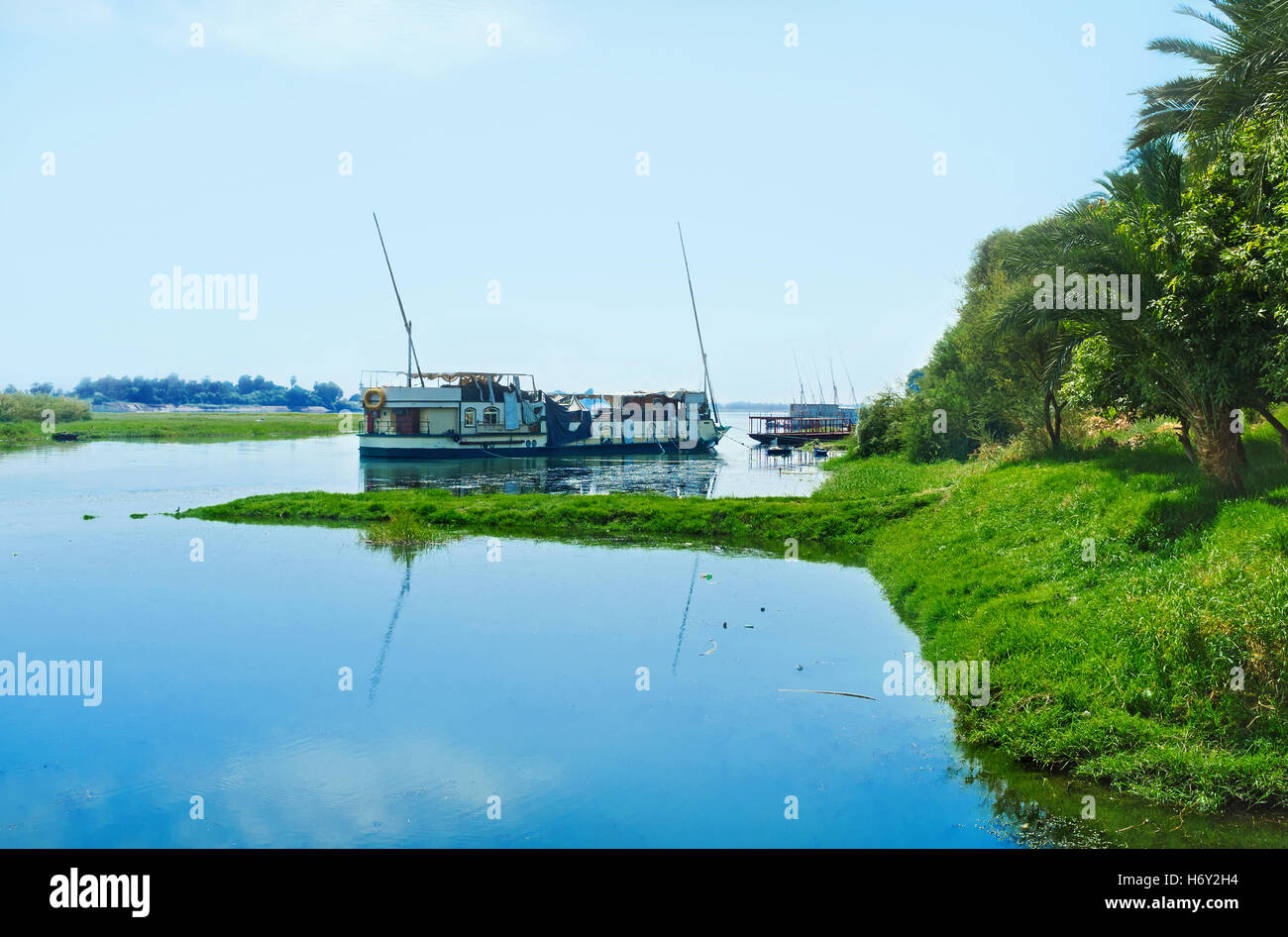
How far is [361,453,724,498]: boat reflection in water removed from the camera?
40.7 meters

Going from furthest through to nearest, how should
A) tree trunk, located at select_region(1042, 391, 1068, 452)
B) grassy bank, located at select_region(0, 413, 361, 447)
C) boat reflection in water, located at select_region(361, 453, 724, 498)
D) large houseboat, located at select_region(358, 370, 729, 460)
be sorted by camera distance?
1. grassy bank, located at select_region(0, 413, 361, 447)
2. large houseboat, located at select_region(358, 370, 729, 460)
3. boat reflection in water, located at select_region(361, 453, 724, 498)
4. tree trunk, located at select_region(1042, 391, 1068, 452)

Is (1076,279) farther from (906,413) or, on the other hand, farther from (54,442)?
(54,442)

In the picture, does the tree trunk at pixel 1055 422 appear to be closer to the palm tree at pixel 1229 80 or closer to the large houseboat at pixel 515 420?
the palm tree at pixel 1229 80

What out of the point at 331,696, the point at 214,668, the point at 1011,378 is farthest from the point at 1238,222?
the point at 1011,378

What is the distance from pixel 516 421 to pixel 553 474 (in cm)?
1839

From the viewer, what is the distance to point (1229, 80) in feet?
46.2

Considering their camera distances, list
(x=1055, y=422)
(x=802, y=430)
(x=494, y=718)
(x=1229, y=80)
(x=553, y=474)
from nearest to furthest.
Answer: (x=494, y=718)
(x=1229, y=80)
(x=1055, y=422)
(x=553, y=474)
(x=802, y=430)

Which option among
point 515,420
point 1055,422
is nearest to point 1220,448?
point 1055,422

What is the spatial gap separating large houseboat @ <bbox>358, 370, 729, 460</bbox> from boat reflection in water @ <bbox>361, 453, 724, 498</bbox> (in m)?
2.25

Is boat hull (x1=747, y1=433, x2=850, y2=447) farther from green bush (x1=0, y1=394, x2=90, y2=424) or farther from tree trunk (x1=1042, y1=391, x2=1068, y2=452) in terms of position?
green bush (x1=0, y1=394, x2=90, y2=424)

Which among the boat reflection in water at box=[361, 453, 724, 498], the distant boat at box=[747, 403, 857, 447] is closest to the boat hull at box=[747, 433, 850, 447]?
the distant boat at box=[747, 403, 857, 447]

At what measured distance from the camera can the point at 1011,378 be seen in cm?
3108

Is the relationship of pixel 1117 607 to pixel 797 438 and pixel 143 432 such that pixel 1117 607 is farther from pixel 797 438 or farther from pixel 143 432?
pixel 143 432
